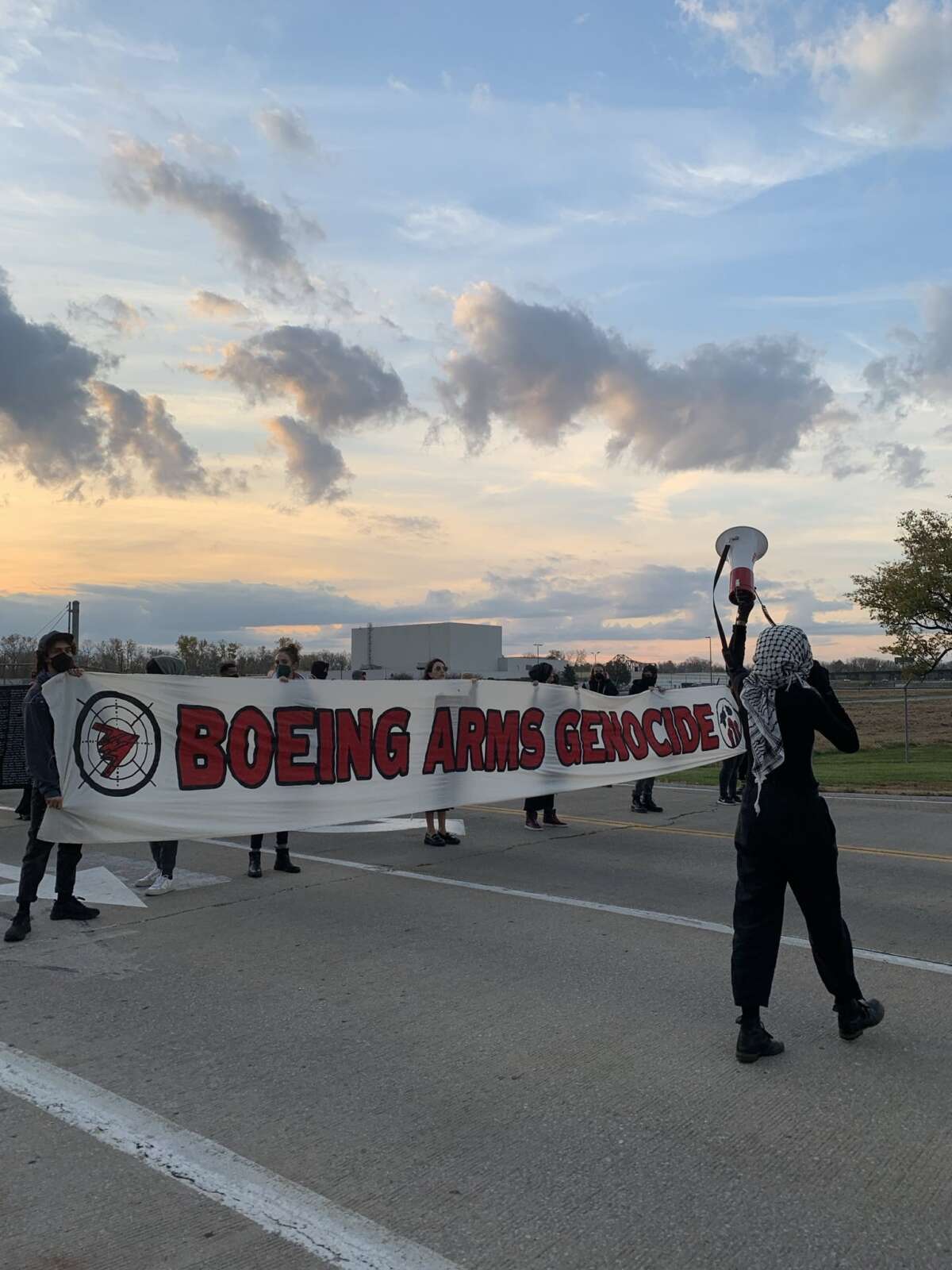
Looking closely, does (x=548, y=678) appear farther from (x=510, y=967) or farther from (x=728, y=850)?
(x=510, y=967)

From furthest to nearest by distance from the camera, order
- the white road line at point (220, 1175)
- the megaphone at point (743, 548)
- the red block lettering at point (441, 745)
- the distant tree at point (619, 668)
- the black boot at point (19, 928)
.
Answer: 1. the distant tree at point (619, 668)
2. the red block lettering at point (441, 745)
3. the black boot at point (19, 928)
4. the megaphone at point (743, 548)
5. the white road line at point (220, 1175)

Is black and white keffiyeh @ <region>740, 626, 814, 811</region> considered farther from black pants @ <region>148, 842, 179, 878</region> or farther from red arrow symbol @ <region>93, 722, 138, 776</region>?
black pants @ <region>148, 842, 179, 878</region>

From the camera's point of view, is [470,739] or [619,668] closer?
[470,739]

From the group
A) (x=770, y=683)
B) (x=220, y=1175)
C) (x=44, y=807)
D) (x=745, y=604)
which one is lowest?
(x=220, y=1175)

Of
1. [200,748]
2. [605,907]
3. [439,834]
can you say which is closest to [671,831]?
[439,834]

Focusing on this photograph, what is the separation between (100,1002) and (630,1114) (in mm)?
3192

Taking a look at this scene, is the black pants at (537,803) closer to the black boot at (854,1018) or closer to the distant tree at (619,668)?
the black boot at (854,1018)

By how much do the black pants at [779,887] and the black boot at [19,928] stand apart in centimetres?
503

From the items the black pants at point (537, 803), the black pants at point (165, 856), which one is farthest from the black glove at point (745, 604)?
the black pants at point (537, 803)

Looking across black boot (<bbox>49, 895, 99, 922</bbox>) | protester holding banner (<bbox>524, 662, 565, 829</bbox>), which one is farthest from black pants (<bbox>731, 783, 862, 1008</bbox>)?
protester holding banner (<bbox>524, 662, 565, 829</bbox>)

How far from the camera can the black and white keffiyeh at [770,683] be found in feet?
15.6

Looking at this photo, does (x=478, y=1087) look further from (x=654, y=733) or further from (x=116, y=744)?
(x=654, y=733)

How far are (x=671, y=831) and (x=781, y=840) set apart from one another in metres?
7.37

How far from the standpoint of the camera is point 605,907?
7.89m
